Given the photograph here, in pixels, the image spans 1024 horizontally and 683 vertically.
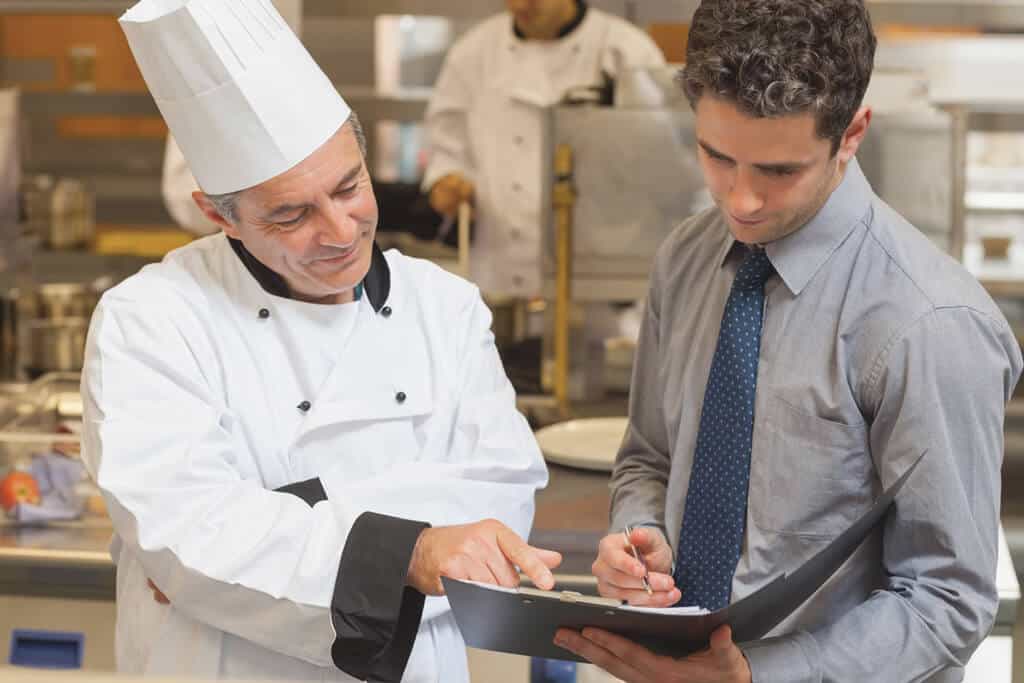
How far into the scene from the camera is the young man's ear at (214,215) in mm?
1651

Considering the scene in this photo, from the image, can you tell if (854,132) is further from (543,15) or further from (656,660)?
(543,15)

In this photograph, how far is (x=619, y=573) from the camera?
1.59 meters

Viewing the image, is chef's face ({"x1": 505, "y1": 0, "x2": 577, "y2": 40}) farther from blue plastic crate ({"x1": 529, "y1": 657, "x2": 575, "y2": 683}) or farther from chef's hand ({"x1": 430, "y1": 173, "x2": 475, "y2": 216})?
blue plastic crate ({"x1": 529, "y1": 657, "x2": 575, "y2": 683})

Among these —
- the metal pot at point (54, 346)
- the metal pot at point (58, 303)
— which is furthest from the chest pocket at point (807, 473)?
the metal pot at point (58, 303)

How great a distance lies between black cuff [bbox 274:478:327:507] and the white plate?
88 centimetres

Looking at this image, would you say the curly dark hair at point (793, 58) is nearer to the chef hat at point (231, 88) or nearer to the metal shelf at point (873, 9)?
the chef hat at point (231, 88)

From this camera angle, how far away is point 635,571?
1572mm

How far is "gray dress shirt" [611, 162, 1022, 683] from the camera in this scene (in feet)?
4.73

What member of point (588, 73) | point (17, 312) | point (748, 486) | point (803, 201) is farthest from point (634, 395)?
point (588, 73)

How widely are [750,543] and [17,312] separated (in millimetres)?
2634

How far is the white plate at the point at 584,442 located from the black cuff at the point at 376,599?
933 millimetres

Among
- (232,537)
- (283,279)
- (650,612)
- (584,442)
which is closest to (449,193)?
(584,442)

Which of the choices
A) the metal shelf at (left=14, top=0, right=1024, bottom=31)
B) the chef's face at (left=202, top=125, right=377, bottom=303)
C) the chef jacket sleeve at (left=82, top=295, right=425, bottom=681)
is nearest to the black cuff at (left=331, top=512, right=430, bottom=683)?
the chef jacket sleeve at (left=82, top=295, right=425, bottom=681)

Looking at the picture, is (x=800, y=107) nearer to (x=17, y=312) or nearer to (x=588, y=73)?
(x=17, y=312)
